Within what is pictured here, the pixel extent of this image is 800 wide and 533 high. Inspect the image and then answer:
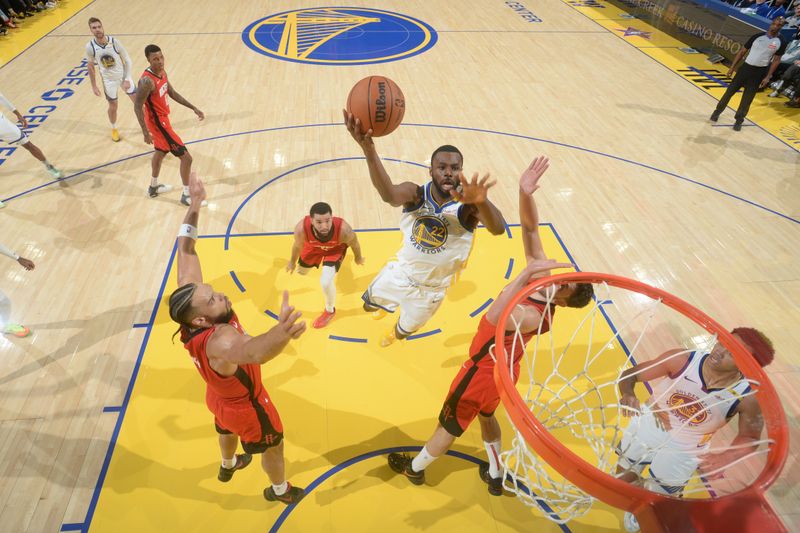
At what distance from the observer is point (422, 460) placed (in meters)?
3.30

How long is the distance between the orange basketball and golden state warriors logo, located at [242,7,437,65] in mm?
7126

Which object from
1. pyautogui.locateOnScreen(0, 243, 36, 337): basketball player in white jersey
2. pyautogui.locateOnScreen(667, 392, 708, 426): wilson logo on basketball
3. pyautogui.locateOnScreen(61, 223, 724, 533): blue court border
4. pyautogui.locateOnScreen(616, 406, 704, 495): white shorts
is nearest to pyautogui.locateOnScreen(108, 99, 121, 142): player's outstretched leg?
pyautogui.locateOnScreen(0, 243, 36, 337): basketball player in white jersey

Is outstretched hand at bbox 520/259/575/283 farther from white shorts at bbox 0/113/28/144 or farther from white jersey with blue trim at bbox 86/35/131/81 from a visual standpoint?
white jersey with blue trim at bbox 86/35/131/81

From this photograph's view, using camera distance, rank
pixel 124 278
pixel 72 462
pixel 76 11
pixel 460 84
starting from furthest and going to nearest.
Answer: pixel 76 11, pixel 460 84, pixel 124 278, pixel 72 462

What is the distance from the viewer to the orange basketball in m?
3.66

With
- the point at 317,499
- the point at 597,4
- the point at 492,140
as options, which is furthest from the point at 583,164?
the point at 597,4

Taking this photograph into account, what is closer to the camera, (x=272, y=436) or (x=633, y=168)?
(x=272, y=436)

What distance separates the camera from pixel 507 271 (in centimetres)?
520

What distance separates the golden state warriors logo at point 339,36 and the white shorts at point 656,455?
30.5 ft

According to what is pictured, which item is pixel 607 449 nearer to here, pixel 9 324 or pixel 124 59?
pixel 9 324

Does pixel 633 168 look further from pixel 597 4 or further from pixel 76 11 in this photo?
pixel 76 11

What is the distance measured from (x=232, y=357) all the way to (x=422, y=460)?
5.36 feet

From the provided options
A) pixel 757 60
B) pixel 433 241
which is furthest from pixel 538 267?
pixel 757 60

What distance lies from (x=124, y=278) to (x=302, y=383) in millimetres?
2425
